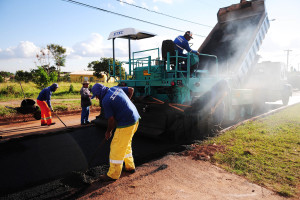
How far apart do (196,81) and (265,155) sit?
2.47m

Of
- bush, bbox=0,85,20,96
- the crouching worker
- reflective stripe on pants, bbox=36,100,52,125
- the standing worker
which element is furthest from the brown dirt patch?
bush, bbox=0,85,20,96

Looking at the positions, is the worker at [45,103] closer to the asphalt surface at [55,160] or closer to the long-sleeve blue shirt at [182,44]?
the asphalt surface at [55,160]

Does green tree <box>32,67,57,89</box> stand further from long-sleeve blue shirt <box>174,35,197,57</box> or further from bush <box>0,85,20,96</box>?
long-sleeve blue shirt <box>174,35,197,57</box>

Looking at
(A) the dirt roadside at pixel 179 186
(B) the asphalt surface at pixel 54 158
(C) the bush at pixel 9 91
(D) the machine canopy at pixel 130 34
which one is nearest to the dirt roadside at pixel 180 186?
(A) the dirt roadside at pixel 179 186

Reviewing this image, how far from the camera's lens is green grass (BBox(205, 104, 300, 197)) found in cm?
313

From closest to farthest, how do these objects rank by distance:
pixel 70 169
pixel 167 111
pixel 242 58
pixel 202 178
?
pixel 202 178 < pixel 70 169 < pixel 167 111 < pixel 242 58

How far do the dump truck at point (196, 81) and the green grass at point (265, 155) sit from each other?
29.7 inches

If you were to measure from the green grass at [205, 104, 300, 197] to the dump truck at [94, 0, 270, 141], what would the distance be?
753mm

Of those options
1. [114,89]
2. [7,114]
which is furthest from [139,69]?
[7,114]

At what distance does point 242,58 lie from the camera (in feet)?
24.3

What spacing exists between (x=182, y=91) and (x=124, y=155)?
2.68 metres

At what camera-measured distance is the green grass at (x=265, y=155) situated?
3129 mm

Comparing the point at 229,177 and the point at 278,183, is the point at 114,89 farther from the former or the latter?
the point at 278,183

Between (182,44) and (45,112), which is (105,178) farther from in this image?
(45,112)
